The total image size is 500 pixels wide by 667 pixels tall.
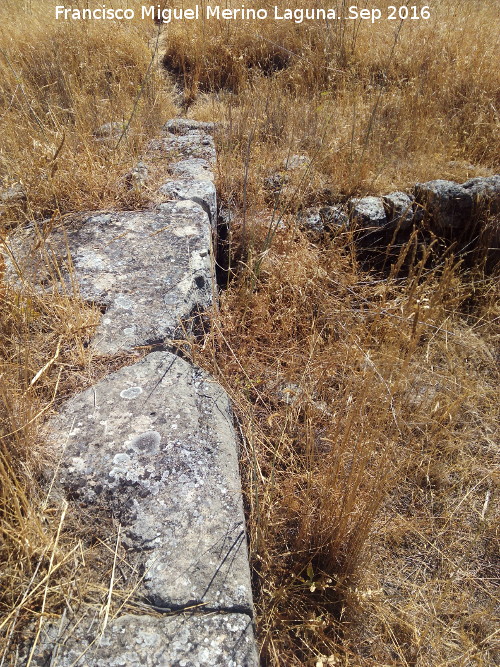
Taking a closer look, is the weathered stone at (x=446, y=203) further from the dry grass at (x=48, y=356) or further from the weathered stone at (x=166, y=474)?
the weathered stone at (x=166, y=474)

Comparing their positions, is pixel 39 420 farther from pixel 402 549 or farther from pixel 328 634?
pixel 402 549

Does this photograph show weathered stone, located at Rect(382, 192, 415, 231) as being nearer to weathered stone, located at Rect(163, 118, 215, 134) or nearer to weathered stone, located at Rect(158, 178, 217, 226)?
weathered stone, located at Rect(158, 178, 217, 226)

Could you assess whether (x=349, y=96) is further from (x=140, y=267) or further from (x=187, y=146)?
(x=140, y=267)

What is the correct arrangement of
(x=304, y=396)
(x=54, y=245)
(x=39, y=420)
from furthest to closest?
(x=54, y=245)
(x=304, y=396)
(x=39, y=420)

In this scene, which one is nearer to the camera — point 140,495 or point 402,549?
point 140,495

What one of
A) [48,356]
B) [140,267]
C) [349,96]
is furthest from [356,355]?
[349,96]

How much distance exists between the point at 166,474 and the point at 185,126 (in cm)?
323

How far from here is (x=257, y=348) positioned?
2.68 meters

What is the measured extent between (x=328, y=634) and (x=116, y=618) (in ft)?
2.70

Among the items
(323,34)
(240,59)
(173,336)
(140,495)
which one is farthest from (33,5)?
(140,495)

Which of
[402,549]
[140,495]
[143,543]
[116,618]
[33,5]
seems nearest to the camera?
[116,618]

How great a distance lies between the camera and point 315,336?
2.62 m

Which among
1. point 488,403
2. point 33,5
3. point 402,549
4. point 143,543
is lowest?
point 402,549

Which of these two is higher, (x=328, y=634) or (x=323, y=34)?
(x=323, y=34)
